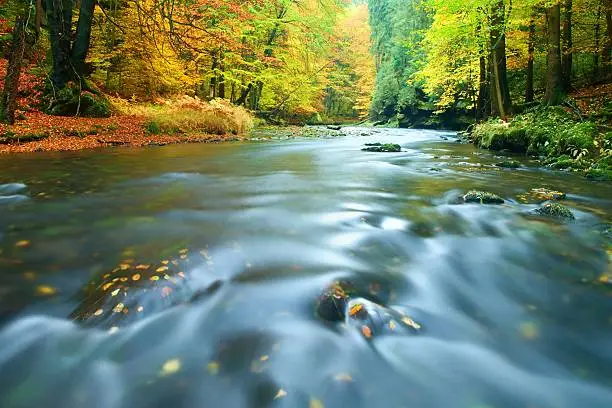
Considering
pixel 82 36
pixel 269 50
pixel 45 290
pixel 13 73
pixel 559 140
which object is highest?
pixel 269 50

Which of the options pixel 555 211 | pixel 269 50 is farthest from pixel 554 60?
pixel 269 50

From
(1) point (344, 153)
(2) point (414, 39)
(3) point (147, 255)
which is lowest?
(3) point (147, 255)

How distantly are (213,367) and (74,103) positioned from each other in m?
12.3

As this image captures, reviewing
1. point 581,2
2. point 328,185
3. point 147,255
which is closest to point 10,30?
point 328,185

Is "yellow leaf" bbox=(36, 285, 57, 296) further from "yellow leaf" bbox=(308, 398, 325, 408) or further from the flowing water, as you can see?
"yellow leaf" bbox=(308, 398, 325, 408)

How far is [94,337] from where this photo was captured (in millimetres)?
1961

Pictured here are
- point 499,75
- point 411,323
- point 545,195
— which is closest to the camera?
point 411,323

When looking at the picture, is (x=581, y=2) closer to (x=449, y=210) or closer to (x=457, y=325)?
(x=449, y=210)

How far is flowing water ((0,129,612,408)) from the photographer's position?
1713 mm

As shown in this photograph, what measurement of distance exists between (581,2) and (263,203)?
15262 millimetres

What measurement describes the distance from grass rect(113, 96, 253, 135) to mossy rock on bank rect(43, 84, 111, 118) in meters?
0.95

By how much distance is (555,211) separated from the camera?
416 cm

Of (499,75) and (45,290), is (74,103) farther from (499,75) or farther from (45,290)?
(499,75)

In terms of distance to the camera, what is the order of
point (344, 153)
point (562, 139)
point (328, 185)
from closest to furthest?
1. point (328, 185)
2. point (562, 139)
3. point (344, 153)
